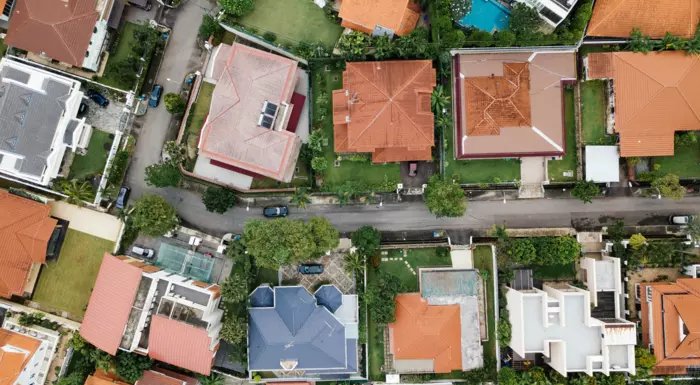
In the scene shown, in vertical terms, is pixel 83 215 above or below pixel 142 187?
below

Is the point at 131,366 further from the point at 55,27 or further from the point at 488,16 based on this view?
the point at 488,16

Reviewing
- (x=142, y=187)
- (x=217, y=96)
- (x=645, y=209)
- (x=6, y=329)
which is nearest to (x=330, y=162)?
(x=217, y=96)

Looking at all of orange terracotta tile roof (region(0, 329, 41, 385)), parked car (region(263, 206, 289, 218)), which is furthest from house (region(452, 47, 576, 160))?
orange terracotta tile roof (region(0, 329, 41, 385))

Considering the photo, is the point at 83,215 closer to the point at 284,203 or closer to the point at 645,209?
the point at 284,203

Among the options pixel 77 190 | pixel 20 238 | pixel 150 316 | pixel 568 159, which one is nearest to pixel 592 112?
pixel 568 159

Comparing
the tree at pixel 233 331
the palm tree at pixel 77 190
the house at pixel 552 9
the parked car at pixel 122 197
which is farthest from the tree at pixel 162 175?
the house at pixel 552 9

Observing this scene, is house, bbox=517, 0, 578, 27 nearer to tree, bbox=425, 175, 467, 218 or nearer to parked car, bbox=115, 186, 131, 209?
tree, bbox=425, 175, 467, 218
